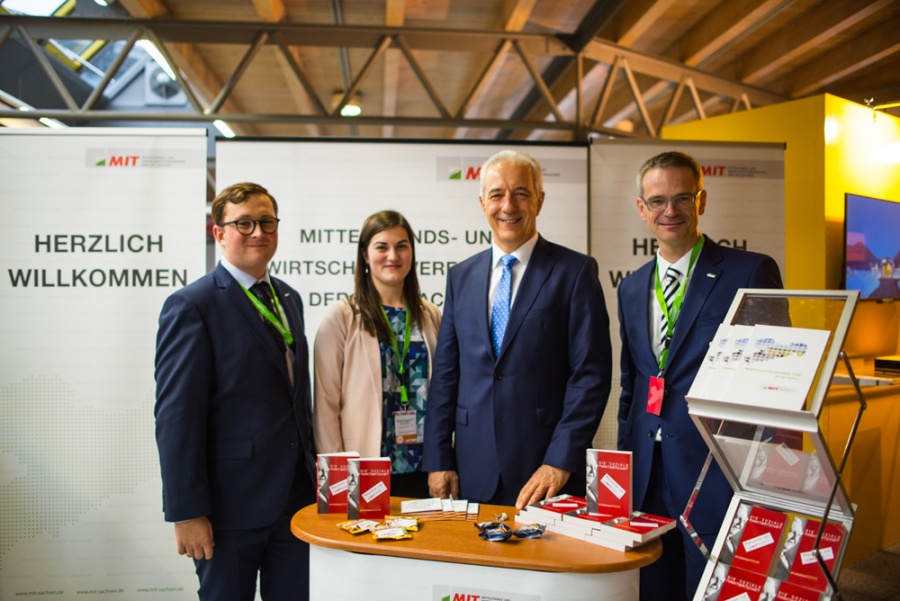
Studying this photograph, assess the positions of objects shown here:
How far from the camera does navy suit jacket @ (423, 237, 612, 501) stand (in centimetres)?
223

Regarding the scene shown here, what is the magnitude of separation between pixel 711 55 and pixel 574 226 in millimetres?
2401

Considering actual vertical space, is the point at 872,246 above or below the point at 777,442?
above

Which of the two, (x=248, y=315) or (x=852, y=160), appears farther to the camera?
(x=852, y=160)

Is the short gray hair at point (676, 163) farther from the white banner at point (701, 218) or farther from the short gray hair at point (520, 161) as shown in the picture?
the white banner at point (701, 218)

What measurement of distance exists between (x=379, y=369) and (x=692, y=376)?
115 centimetres


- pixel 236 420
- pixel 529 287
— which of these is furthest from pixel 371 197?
pixel 236 420

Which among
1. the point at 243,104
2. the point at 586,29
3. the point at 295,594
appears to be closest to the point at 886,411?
the point at 586,29

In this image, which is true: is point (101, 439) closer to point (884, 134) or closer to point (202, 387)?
point (202, 387)

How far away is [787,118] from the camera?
193 inches

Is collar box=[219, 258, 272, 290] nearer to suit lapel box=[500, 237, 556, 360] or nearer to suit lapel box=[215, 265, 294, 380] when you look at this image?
suit lapel box=[215, 265, 294, 380]

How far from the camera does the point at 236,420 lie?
228cm

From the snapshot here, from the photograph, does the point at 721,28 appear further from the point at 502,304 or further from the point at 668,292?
the point at 502,304

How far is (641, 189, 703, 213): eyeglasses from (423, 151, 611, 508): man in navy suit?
0.30m

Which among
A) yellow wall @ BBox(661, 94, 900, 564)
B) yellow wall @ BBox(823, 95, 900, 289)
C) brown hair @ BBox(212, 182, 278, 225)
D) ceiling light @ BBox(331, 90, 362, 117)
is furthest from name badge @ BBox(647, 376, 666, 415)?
ceiling light @ BBox(331, 90, 362, 117)
